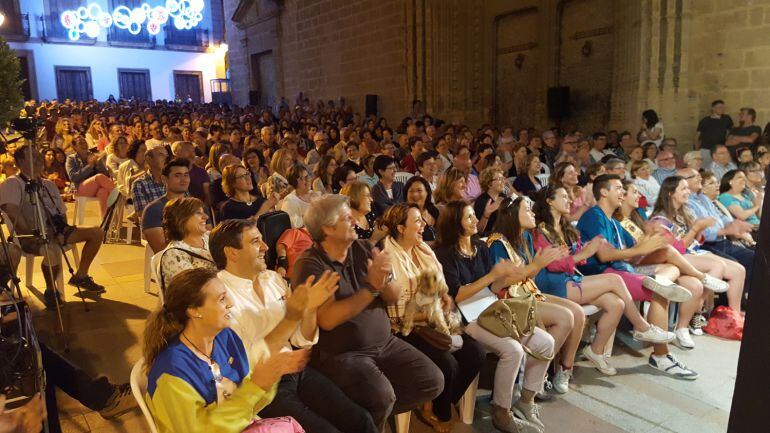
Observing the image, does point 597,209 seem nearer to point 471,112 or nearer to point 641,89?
point 641,89

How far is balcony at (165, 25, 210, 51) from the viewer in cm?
3431

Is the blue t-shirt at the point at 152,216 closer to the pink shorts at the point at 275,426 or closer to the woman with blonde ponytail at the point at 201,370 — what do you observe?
the woman with blonde ponytail at the point at 201,370

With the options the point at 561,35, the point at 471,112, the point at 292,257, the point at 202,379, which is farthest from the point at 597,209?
the point at 471,112

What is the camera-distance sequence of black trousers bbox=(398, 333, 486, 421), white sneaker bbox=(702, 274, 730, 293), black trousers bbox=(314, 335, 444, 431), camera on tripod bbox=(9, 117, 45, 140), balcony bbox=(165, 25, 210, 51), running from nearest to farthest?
1. black trousers bbox=(314, 335, 444, 431)
2. black trousers bbox=(398, 333, 486, 421)
3. camera on tripod bbox=(9, 117, 45, 140)
4. white sneaker bbox=(702, 274, 730, 293)
5. balcony bbox=(165, 25, 210, 51)

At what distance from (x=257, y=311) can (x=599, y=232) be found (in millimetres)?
2896

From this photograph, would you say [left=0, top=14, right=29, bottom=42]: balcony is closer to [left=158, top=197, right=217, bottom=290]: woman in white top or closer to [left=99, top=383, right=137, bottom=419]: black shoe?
[left=158, top=197, right=217, bottom=290]: woman in white top

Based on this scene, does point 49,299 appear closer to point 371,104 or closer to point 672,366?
point 672,366

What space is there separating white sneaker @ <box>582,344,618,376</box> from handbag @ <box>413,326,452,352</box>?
4.59ft

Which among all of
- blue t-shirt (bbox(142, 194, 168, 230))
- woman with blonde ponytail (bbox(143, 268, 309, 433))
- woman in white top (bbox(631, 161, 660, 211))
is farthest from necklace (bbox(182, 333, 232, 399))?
woman in white top (bbox(631, 161, 660, 211))

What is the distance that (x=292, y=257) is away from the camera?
3705mm

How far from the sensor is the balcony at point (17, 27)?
2894cm

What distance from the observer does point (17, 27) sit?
29391 millimetres

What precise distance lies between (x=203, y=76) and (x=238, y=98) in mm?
12399

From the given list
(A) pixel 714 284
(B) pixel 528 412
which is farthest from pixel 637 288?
(B) pixel 528 412
